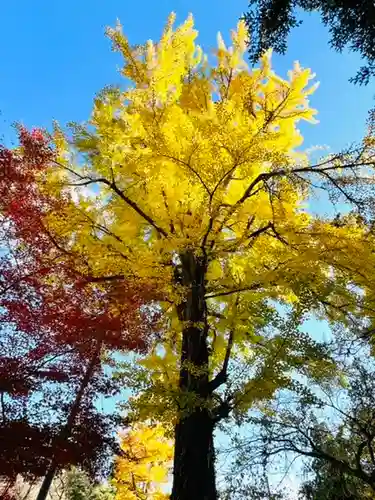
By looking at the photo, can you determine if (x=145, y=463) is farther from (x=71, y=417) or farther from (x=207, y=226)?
(x=207, y=226)

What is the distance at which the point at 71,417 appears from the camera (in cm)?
697

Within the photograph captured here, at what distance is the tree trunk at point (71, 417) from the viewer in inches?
246

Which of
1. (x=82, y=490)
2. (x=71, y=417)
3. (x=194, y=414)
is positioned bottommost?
(x=194, y=414)

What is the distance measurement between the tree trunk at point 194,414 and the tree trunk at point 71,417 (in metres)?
2.12

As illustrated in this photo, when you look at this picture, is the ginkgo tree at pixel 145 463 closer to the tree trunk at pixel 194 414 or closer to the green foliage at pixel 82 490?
the green foliage at pixel 82 490

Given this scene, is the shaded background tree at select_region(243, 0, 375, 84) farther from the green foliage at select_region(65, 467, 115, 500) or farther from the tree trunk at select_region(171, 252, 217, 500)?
the green foliage at select_region(65, 467, 115, 500)

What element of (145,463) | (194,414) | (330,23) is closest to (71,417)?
(194,414)

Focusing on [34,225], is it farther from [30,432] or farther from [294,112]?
[294,112]

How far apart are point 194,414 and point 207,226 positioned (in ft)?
7.17

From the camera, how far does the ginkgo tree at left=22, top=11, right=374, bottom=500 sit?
15.3ft

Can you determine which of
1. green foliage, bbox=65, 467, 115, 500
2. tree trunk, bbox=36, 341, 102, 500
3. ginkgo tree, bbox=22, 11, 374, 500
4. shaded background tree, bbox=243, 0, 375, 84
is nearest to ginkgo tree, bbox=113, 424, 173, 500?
green foliage, bbox=65, 467, 115, 500

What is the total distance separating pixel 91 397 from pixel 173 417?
3559mm

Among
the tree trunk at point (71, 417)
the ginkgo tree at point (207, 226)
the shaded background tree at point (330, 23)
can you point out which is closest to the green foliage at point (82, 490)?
the tree trunk at point (71, 417)

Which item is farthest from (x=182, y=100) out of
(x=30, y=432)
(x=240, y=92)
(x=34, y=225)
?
(x=30, y=432)
